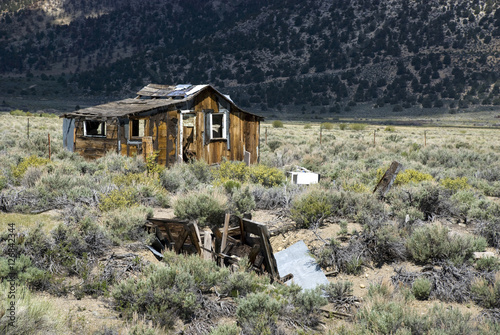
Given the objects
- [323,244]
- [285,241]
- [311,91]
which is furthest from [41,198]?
[311,91]

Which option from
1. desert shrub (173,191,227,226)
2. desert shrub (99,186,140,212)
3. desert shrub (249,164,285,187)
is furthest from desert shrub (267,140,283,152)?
desert shrub (173,191,227,226)

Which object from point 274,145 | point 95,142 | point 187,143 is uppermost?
point 95,142

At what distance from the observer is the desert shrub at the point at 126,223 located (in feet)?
30.3

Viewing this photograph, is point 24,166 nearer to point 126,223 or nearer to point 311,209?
point 126,223

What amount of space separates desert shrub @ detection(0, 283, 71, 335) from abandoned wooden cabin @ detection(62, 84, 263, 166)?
435 inches

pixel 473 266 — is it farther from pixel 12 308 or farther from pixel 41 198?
pixel 41 198

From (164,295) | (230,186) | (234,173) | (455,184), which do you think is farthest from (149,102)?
(164,295)

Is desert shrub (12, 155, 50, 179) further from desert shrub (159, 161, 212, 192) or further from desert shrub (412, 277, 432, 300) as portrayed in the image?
desert shrub (412, 277, 432, 300)

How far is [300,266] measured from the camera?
8789mm

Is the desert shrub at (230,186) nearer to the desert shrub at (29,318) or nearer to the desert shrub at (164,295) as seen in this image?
the desert shrub at (164,295)

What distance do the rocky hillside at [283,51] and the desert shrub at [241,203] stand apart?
62080 mm

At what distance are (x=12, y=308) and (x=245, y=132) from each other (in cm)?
1454

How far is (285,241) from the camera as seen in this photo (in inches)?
391

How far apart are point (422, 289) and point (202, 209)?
16.0 feet
